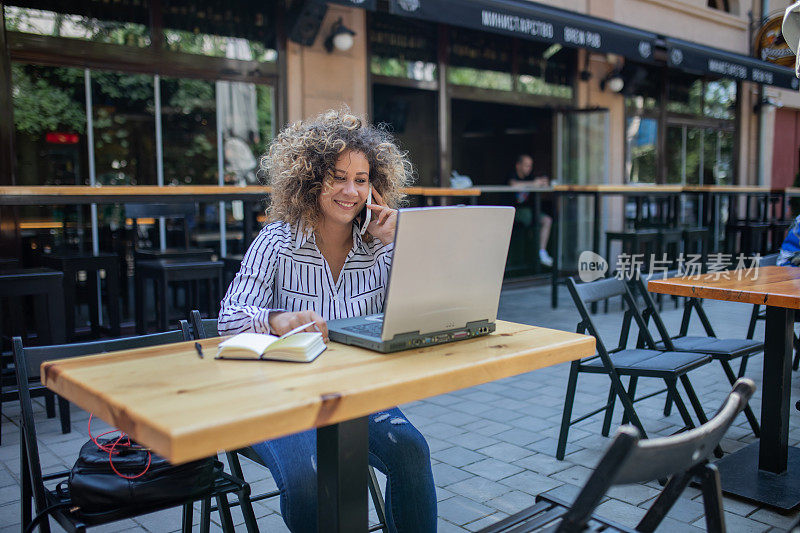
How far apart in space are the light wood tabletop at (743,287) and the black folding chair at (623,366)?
30 centimetres

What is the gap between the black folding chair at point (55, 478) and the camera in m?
1.70

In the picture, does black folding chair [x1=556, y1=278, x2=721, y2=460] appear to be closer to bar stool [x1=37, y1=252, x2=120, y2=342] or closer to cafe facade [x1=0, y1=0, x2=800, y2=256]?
cafe facade [x1=0, y1=0, x2=800, y2=256]

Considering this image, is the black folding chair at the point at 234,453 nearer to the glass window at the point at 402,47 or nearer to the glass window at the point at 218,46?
the glass window at the point at 218,46

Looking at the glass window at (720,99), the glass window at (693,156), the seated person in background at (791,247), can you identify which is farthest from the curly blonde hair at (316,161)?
the glass window at (720,99)

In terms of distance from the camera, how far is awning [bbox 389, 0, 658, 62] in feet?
19.5

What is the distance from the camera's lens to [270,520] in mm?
2670

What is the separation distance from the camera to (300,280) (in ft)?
7.27

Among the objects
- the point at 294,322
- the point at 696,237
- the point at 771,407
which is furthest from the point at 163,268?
the point at 696,237

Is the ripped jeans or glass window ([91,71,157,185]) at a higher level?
glass window ([91,71,157,185])

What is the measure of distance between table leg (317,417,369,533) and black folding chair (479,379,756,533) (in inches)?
12.7

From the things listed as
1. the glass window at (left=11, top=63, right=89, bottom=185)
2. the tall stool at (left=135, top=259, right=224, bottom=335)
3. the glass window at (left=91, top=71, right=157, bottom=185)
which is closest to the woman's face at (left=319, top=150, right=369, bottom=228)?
the tall stool at (left=135, top=259, right=224, bottom=335)

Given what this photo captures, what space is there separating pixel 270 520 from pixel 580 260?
20.4 ft

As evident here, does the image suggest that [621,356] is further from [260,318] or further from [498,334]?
[260,318]

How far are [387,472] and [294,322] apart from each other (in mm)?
503
